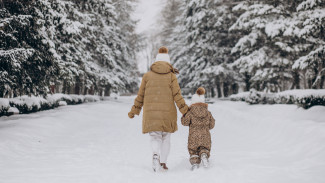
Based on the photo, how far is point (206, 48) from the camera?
24375 millimetres

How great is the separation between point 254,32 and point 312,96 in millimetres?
7750

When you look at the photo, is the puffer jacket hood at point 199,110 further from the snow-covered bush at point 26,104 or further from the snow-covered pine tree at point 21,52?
the snow-covered bush at point 26,104

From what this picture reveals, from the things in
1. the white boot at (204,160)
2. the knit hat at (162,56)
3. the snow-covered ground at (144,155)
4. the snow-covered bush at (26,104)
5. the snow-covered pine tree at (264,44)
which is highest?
the snow-covered pine tree at (264,44)

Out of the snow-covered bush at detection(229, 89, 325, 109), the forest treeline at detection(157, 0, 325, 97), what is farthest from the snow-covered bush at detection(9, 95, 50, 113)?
the snow-covered bush at detection(229, 89, 325, 109)

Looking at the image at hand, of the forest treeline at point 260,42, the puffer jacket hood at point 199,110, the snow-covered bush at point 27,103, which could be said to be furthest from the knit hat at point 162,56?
the snow-covered bush at point 27,103

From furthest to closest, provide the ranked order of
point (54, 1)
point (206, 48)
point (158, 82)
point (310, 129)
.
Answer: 1. point (206, 48)
2. point (54, 1)
3. point (310, 129)
4. point (158, 82)

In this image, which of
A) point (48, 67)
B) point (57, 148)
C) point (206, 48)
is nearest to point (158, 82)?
point (57, 148)

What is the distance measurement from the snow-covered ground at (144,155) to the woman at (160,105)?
0.51 meters

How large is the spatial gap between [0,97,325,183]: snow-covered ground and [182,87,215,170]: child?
342 mm

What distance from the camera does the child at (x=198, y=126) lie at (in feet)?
16.6

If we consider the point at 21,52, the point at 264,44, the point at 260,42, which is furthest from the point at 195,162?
the point at 260,42

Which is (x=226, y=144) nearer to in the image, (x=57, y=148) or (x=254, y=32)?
(x=57, y=148)

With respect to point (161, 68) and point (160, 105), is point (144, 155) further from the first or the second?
point (161, 68)

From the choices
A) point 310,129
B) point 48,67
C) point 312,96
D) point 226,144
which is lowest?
point 226,144
